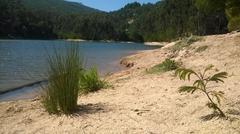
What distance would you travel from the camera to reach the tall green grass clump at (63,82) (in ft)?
25.0

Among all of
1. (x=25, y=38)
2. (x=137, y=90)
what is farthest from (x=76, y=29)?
(x=137, y=90)

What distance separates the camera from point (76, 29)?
14225 centimetres

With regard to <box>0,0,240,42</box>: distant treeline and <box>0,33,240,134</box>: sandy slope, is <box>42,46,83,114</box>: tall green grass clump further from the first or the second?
<box>0,0,240,42</box>: distant treeline

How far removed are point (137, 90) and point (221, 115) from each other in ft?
11.6

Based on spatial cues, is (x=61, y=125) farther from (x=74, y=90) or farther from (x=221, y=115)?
(x=221, y=115)

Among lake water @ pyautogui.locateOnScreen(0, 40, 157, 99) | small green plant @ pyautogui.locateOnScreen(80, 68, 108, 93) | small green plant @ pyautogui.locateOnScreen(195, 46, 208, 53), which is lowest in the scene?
lake water @ pyautogui.locateOnScreen(0, 40, 157, 99)

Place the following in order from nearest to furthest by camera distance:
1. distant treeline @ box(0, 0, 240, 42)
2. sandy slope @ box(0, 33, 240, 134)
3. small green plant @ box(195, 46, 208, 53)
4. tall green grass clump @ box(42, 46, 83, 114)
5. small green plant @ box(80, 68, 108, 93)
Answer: sandy slope @ box(0, 33, 240, 134) < tall green grass clump @ box(42, 46, 83, 114) < small green plant @ box(80, 68, 108, 93) < small green plant @ box(195, 46, 208, 53) < distant treeline @ box(0, 0, 240, 42)

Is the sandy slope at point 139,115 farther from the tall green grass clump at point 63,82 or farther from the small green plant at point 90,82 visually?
the small green plant at point 90,82

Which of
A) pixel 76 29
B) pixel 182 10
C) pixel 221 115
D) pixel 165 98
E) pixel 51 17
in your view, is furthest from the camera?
pixel 51 17

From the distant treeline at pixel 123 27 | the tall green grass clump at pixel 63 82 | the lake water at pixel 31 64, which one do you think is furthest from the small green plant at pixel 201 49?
the distant treeline at pixel 123 27

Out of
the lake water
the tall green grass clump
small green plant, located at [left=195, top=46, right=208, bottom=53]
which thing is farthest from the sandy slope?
small green plant, located at [left=195, top=46, right=208, bottom=53]

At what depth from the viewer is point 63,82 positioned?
764 cm

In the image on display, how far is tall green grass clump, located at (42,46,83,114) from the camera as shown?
7.62 meters

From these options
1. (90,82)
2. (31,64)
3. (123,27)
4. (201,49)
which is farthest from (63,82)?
(123,27)
